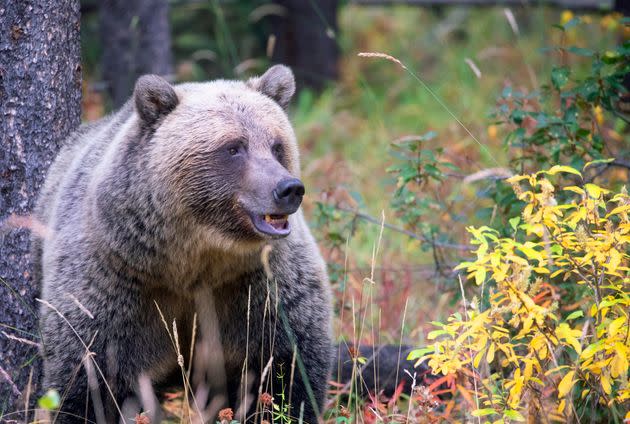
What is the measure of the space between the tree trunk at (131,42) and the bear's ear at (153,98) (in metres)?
4.59

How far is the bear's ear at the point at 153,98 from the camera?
14.0ft

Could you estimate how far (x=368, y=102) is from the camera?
12.2m

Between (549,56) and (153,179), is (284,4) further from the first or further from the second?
(153,179)

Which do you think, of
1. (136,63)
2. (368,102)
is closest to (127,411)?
(136,63)

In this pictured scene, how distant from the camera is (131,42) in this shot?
31.4 feet

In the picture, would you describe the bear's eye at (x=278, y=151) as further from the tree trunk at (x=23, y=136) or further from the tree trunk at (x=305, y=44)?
the tree trunk at (x=305, y=44)

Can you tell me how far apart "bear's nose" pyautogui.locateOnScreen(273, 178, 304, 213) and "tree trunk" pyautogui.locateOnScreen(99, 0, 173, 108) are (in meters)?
5.23

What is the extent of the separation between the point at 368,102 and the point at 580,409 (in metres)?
8.43

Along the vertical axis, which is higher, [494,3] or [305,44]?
[494,3]

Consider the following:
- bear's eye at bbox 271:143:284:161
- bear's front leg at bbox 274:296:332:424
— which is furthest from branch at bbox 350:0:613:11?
bear's front leg at bbox 274:296:332:424

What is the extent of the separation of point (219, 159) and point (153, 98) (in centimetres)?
48

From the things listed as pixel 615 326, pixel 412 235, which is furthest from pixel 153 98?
pixel 615 326

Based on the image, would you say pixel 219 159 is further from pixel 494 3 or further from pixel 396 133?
pixel 494 3

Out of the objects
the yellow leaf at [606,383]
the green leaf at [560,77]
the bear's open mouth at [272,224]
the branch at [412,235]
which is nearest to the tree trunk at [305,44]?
the branch at [412,235]
